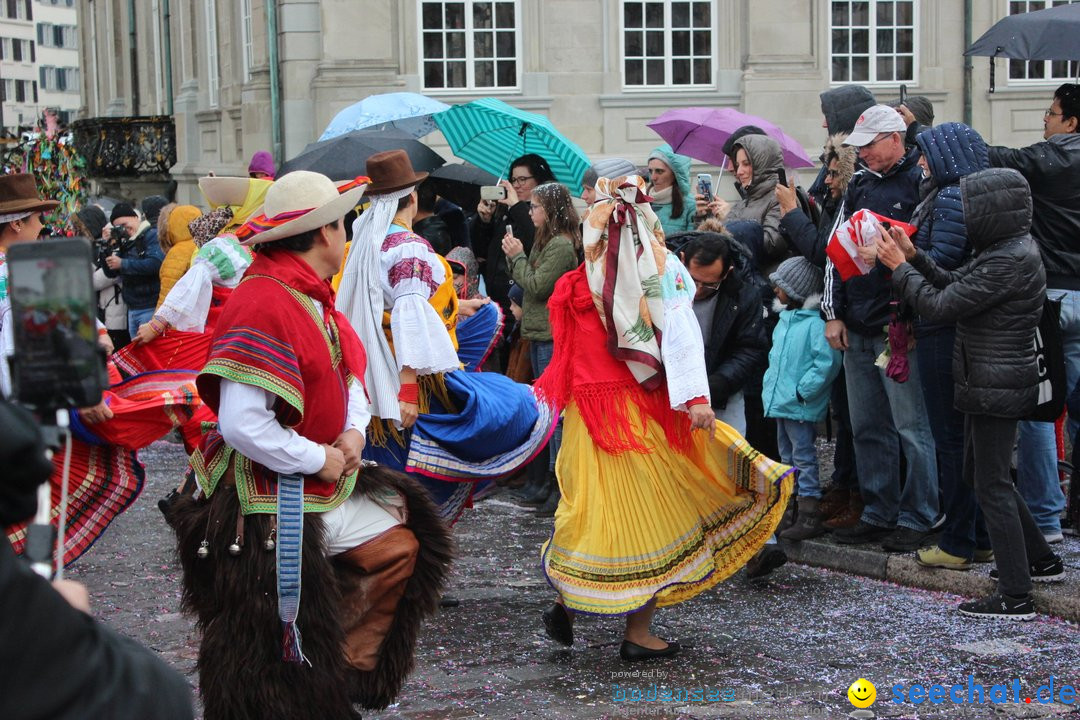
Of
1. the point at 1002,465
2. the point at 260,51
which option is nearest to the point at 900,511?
the point at 1002,465

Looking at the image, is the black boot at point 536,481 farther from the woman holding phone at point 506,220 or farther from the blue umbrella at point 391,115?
the blue umbrella at point 391,115

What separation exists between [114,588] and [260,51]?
13683mm

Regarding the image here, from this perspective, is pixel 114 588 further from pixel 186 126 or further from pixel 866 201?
pixel 186 126

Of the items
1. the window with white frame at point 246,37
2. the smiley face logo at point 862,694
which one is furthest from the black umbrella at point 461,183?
the window with white frame at point 246,37

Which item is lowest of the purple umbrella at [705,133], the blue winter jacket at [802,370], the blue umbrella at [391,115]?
the blue winter jacket at [802,370]

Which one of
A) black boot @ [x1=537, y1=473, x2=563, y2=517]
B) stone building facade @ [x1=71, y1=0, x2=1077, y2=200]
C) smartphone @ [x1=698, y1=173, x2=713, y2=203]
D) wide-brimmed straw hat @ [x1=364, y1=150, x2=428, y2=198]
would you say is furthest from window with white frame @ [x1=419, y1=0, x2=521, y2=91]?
wide-brimmed straw hat @ [x1=364, y1=150, x2=428, y2=198]

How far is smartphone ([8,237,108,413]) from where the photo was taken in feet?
6.40

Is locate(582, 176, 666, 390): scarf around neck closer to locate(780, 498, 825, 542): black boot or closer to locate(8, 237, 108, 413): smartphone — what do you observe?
locate(780, 498, 825, 542): black boot

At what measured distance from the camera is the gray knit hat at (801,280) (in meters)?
7.84

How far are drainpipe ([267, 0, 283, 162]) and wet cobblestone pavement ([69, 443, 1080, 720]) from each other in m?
11.8

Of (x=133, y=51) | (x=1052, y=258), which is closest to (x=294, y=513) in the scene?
(x=1052, y=258)

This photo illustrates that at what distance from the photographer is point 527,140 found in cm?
1132

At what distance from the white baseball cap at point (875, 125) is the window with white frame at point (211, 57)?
18.8 meters

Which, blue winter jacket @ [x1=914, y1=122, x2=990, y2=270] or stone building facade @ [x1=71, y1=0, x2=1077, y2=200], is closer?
blue winter jacket @ [x1=914, y1=122, x2=990, y2=270]
